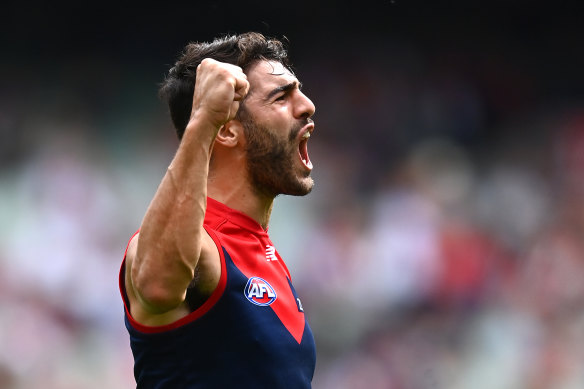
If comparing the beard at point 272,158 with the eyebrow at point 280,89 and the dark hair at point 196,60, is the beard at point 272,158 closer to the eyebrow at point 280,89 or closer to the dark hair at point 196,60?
the eyebrow at point 280,89

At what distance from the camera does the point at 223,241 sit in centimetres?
273

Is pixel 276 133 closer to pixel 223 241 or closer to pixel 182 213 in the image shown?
pixel 223 241

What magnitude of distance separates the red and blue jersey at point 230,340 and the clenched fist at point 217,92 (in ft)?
1.67

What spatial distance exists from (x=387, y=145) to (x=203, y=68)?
5.97m

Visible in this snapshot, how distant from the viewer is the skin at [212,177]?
2.24 metres

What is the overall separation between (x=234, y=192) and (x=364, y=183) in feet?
16.8

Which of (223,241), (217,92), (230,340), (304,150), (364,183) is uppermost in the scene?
(217,92)

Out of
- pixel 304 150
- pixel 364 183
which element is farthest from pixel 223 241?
pixel 364 183

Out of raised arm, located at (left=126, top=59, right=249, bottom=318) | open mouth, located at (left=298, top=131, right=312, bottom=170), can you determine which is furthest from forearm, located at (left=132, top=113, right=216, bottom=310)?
open mouth, located at (left=298, top=131, right=312, bottom=170)

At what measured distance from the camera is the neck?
2.99 meters

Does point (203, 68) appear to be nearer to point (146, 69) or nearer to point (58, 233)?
point (58, 233)

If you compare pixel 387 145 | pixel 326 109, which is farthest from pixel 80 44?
pixel 387 145

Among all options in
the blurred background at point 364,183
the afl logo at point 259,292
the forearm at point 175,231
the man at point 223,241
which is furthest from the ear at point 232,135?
the blurred background at point 364,183

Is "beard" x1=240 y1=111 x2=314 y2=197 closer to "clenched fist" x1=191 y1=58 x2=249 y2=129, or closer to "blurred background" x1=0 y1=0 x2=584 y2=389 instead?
"clenched fist" x1=191 y1=58 x2=249 y2=129
